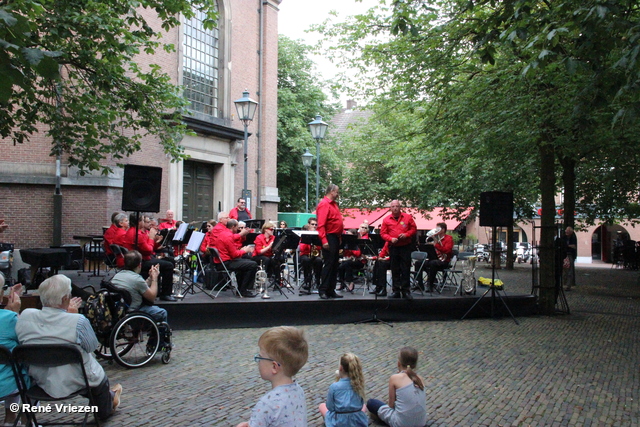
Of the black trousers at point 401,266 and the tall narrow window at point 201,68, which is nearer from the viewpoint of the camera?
the black trousers at point 401,266

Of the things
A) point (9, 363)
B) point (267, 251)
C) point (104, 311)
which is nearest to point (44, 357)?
point (9, 363)

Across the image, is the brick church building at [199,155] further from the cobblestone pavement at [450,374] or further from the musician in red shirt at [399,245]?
the musician in red shirt at [399,245]

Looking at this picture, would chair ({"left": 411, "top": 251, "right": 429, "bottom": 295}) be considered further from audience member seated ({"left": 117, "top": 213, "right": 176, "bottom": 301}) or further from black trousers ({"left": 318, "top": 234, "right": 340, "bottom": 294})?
audience member seated ({"left": 117, "top": 213, "right": 176, "bottom": 301})

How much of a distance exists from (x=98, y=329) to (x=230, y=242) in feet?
13.8

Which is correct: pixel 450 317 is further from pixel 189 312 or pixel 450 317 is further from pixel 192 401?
pixel 192 401

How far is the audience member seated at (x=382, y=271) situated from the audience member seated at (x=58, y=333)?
719 centimetres

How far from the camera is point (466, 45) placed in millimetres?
12383

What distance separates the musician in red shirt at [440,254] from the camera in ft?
42.0

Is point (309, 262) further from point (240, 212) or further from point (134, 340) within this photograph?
point (134, 340)

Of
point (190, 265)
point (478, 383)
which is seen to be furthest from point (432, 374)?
point (190, 265)

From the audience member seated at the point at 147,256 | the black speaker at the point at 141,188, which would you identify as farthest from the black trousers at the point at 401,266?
the black speaker at the point at 141,188

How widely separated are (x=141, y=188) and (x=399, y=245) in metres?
4.98

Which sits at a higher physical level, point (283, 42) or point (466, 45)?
point (283, 42)

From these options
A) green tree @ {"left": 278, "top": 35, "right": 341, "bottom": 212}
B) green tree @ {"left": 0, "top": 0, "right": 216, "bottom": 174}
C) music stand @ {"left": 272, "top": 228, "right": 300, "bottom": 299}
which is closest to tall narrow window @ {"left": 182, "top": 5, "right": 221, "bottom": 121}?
green tree @ {"left": 0, "top": 0, "right": 216, "bottom": 174}
